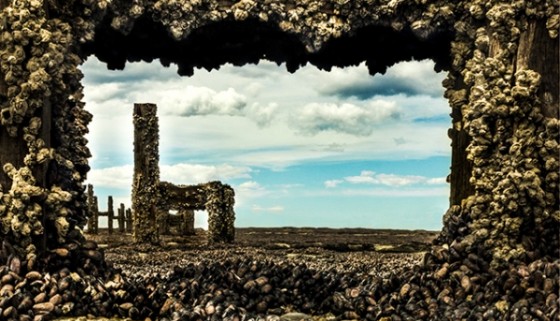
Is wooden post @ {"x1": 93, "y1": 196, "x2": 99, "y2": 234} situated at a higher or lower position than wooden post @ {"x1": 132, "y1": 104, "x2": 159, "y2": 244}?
lower

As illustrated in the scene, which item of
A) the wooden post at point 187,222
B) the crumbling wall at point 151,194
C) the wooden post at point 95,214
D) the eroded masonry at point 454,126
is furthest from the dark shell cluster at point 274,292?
the wooden post at point 95,214

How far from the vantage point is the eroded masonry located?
8.40m

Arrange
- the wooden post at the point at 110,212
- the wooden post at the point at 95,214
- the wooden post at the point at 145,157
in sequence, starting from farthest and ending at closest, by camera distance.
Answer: the wooden post at the point at 110,212
the wooden post at the point at 95,214
the wooden post at the point at 145,157

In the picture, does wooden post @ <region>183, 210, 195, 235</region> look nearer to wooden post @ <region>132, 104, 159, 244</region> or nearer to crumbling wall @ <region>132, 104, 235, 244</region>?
crumbling wall @ <region>132, 104, 235, 244</region>

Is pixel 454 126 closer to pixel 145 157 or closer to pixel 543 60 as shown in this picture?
pixel 543 60

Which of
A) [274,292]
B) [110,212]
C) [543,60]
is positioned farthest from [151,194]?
[543,60]

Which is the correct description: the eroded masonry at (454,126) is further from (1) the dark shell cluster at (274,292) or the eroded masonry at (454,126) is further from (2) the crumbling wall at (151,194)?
(2) the crumbling wall at (151,194)

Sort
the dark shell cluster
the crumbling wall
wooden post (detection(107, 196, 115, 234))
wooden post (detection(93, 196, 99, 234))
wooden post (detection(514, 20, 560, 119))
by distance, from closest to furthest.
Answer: the dark shell cluster < wooden post (detection(514, 20, 560, 119)) < the crumbling wall < wooden post (detection(93, 196, 99, 234)) < wooden post (detection(107, 196, 115, 234))

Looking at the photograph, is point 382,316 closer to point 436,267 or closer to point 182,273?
point 436,267

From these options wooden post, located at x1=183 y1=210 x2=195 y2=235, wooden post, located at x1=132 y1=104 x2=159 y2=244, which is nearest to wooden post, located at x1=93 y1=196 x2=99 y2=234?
wooden post, located at x1=183 y1=210 x2=195 y2=235

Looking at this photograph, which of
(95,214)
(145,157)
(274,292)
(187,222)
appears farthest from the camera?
(95,214)

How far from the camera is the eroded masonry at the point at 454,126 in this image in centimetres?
840

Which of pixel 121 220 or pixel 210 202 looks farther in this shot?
pixel 121 220

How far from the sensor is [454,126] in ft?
31.6
